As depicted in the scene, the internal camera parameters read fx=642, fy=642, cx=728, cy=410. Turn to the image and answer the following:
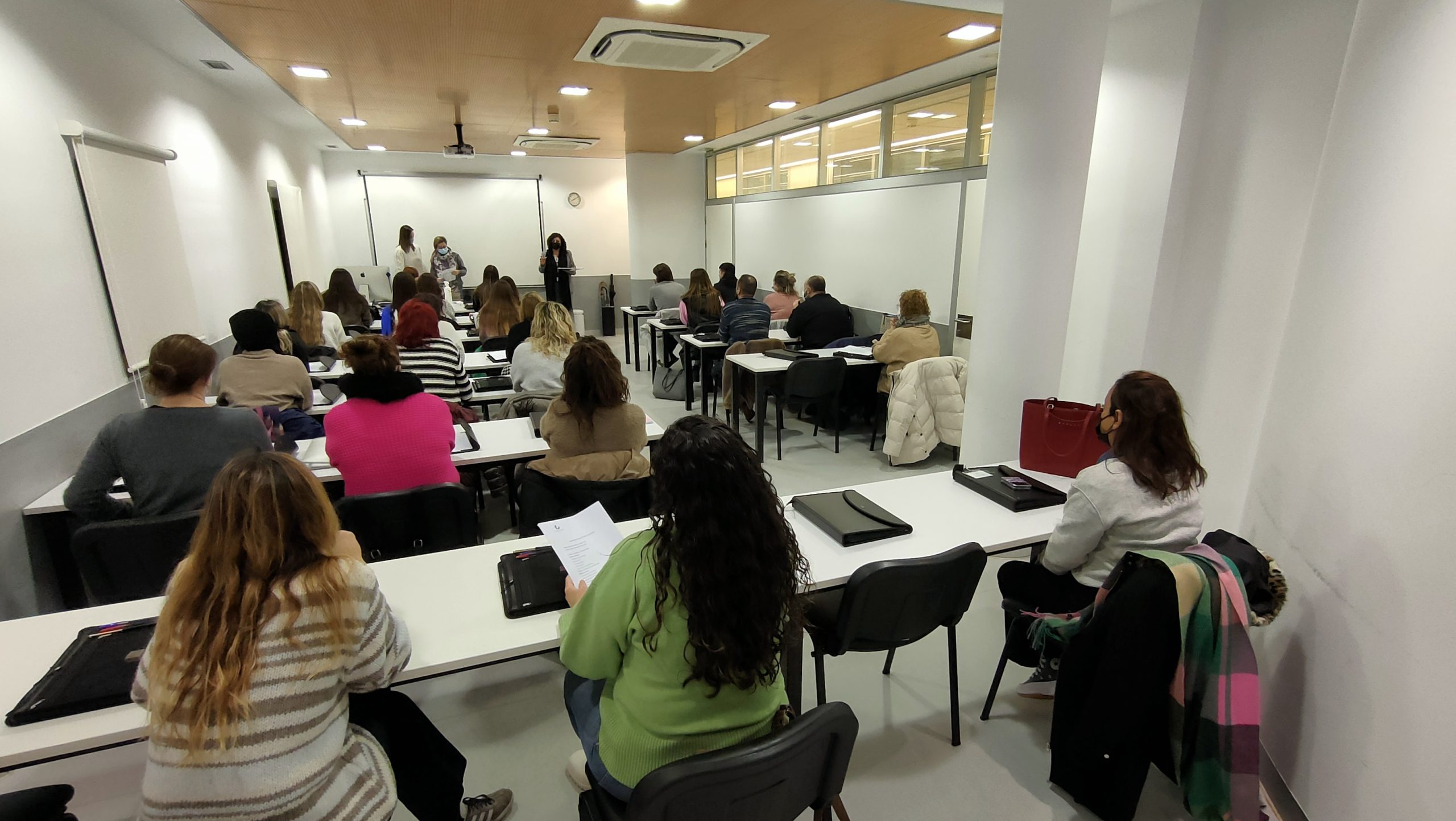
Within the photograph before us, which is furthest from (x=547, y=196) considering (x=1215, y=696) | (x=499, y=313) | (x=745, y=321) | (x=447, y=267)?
(x=1215, y=696)

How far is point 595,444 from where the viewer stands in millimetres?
2465

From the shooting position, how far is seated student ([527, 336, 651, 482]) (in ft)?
7.73

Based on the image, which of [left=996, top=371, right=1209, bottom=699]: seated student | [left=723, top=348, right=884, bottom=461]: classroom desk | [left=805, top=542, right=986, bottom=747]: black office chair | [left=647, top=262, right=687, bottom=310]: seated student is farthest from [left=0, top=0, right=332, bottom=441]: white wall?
[left=647, top=262, right=687, bottom=310]: seated student

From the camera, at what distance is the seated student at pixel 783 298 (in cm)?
672

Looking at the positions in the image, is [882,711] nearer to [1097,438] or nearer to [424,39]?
[1097,438]

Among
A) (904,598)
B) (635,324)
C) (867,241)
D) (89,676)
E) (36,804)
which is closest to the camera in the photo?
(36,804)

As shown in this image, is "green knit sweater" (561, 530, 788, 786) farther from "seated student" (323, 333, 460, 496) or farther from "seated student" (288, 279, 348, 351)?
"seated student" (288, 279, 348, 351)

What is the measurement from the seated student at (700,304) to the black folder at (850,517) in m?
4.41

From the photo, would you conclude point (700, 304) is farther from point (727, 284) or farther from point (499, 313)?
point (499, 313)

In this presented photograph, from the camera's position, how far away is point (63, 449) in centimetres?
269

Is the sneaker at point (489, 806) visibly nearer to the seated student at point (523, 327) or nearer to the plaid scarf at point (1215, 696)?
the plaid scarf at point (1215, 696)

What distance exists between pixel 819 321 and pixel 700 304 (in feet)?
4.60

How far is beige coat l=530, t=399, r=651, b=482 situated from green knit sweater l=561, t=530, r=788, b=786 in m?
1.23

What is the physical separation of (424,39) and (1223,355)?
4.39 m
